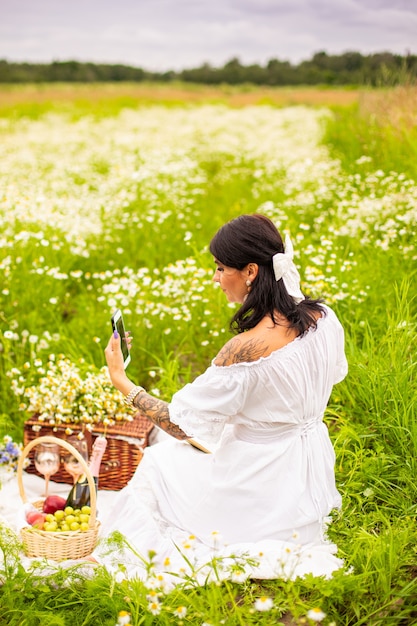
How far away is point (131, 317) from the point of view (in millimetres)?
4254

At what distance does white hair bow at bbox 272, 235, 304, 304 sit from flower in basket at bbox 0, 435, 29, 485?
179 cm

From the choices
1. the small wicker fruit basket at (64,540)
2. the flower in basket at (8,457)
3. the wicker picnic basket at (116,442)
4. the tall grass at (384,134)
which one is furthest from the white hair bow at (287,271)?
the tall grass at (384,134)

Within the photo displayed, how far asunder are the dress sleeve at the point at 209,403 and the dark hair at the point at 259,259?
0.26 m

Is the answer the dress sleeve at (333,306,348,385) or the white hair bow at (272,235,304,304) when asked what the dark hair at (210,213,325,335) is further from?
the dress sleeve at (333,306,348,385)

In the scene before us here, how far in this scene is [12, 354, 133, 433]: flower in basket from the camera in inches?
135

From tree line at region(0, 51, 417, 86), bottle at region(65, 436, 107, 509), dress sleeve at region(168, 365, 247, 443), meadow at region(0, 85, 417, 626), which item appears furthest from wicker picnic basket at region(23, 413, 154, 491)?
tree line at region(0, 51, 417, 86)

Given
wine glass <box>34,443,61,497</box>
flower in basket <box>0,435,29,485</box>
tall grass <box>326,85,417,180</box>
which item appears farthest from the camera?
tall grass <box>326,85,417,180</box>

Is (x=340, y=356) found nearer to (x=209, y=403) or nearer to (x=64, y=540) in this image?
(x=209, y=403)

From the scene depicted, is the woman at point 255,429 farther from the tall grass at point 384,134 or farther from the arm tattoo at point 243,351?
the tall grass at point 384,134

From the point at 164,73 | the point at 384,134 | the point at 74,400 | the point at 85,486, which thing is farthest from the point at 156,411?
the point at 164,73

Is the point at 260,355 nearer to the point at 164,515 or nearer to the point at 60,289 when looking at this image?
the point at 164,515

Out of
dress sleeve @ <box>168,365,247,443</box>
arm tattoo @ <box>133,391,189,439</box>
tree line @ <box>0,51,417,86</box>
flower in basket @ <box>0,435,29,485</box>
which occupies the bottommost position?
flower in basket @ <box>0,435,29,485</box>

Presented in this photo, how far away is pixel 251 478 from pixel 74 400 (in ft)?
4.40

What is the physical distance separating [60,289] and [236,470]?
2.53 metres
